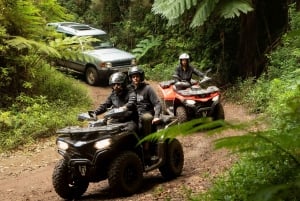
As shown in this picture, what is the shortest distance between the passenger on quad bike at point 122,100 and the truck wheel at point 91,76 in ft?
33.1

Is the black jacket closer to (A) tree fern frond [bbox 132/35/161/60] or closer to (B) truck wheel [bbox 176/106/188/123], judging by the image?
(B) truck wheel [bbox 176/106/188/123]

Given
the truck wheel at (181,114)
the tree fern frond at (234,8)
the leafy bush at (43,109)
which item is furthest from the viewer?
the tree fern frond at (234,8)

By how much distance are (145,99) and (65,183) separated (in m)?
1.80

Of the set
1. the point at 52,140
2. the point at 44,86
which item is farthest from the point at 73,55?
the point at 52,140

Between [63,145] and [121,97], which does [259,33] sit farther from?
[63,145]

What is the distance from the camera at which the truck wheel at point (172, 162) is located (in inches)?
299

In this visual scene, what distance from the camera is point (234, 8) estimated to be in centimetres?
1258

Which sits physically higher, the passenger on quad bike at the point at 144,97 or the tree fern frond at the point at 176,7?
the tree fern frond at the point at 176,7

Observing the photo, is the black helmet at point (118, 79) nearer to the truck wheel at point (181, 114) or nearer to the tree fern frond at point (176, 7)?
the truck wheel at point (181, 114)

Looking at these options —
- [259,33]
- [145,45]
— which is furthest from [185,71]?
[145,45]

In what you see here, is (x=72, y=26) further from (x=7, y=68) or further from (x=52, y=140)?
(x=52, y=140)

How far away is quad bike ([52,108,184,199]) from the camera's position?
659cm

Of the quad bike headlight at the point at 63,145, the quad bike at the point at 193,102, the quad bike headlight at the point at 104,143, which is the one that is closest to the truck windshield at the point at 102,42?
the quad bike at the point at 193,102

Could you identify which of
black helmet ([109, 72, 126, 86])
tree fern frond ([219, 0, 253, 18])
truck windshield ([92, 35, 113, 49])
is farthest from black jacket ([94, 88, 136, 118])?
truck windshield ([92, 35, 113, 49])
